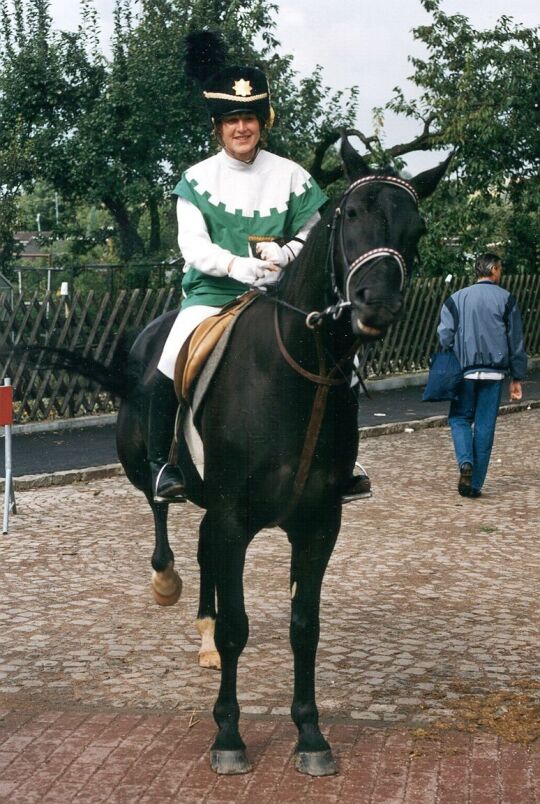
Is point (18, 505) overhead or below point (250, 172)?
below

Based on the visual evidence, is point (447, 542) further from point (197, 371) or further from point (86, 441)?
point (86, 441)

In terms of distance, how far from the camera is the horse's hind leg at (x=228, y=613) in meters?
5.24

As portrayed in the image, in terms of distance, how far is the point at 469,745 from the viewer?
17.5 feet

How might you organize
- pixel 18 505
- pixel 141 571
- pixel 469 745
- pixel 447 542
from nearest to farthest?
pixel 469 745
pixel 141 571
pixel 447 542
pixel 18 505

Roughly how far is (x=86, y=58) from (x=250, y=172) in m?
28.9

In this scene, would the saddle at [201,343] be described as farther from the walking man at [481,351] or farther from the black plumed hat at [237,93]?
the walking man at [481,351]

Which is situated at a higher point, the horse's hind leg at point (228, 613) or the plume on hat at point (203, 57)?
the plume on hat at point (203, 57)

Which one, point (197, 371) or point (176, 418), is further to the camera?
point (176, 418)

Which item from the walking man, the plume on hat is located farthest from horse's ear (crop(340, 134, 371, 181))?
the walking man

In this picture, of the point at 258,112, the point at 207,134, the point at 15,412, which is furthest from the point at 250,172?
the point at 207,134

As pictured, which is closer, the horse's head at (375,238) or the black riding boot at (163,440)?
the horse's head at (375,238)

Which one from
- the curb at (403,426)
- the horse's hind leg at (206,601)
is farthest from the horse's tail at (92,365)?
the curb at (403,426)

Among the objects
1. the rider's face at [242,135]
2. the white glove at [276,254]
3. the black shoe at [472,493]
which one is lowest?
the black shoe at [472,493]

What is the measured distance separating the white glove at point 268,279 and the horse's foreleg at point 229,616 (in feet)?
3.52
